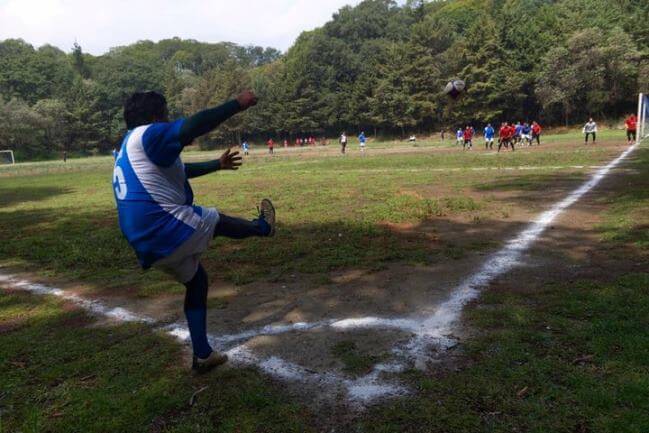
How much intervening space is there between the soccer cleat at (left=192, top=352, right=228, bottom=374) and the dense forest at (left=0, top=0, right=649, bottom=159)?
5792 cm

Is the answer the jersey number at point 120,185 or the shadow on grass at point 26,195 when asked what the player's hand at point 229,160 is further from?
the shadow on grass at point 26,195

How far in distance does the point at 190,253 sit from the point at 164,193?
18.4 inches

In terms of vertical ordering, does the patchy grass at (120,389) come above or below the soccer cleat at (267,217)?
below

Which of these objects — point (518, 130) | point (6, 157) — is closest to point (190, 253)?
point (518, 130)

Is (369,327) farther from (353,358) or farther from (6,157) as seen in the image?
(6,157)

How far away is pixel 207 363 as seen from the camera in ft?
12.7

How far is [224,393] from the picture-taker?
140 inches

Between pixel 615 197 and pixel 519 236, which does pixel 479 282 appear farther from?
pixel 615 197

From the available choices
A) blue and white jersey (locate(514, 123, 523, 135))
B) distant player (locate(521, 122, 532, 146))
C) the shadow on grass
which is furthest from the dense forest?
the shadow on grass

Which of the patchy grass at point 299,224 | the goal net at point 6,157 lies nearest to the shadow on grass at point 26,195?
the patchy grass at point 299,224

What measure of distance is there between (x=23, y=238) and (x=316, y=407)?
937 centimetres

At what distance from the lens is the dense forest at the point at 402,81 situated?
54.8 meters

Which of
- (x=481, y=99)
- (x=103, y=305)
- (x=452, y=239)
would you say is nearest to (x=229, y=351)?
(x=103, y=305)

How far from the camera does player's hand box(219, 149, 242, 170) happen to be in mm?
4188
